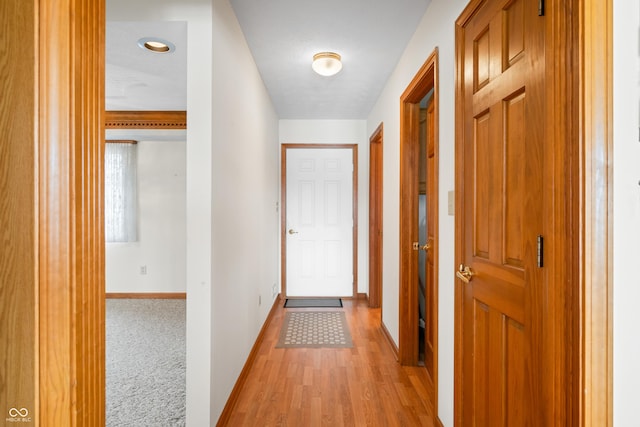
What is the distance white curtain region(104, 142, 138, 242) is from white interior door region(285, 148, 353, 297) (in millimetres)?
2102

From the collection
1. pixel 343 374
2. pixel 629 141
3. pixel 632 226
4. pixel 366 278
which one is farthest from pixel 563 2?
pixel 366 278

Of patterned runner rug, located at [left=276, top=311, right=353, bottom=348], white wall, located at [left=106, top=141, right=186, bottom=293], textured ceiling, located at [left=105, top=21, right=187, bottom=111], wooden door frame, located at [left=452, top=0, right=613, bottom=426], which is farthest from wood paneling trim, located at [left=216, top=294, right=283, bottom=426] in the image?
textured ceiling, located at [left=105, top=21, right=187, bottom=111]

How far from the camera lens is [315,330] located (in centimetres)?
322

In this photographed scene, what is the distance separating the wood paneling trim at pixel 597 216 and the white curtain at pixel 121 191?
4.81 metres

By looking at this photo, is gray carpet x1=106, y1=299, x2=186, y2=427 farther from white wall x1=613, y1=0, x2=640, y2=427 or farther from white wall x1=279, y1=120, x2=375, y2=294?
white wall x1=279, y1=120, x2=375, y2=294

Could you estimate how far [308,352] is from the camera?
271cm

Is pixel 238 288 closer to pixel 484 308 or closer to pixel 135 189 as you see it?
pixel 484 308

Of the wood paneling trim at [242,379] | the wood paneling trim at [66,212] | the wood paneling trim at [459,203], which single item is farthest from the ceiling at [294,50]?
the wood paneling trim at [242,379]

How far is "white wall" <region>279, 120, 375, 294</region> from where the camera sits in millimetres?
4281

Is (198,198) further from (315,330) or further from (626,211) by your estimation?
(315,330)

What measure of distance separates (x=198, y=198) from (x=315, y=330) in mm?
2108

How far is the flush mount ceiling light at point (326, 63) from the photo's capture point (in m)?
2.50

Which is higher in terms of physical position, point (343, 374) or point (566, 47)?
point (566, 47)

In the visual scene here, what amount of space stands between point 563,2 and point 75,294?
1327 mm
